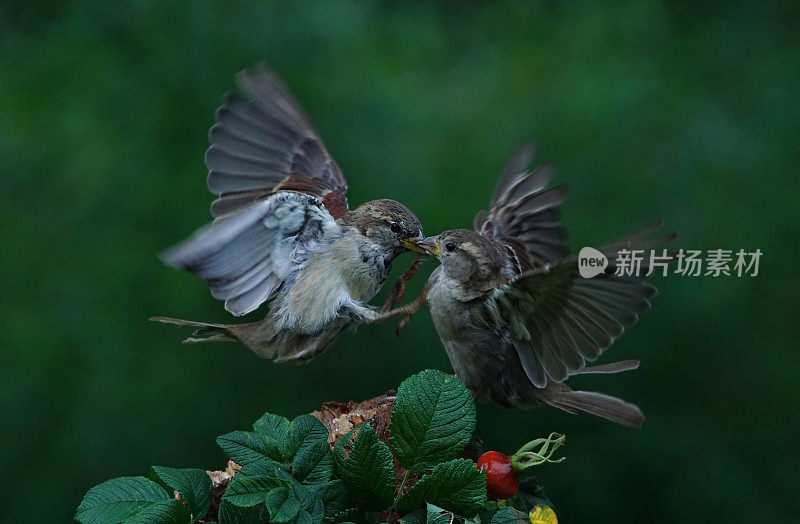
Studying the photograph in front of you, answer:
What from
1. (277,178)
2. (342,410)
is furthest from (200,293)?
(342,410)

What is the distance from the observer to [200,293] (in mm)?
3311

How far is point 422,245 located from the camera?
2.53m

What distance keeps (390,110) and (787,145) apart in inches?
60.2

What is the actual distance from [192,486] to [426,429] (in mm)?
460

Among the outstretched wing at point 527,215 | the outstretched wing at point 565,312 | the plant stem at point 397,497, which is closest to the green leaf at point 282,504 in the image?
the plant stem at point 397,497

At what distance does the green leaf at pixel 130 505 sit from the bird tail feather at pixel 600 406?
1.16m

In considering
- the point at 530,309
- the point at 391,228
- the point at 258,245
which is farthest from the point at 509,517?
the point at 258,245

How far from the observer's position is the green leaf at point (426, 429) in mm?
1782

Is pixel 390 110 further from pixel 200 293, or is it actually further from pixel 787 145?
pixel 787 145

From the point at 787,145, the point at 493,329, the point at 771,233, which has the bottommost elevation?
the point at 493,329

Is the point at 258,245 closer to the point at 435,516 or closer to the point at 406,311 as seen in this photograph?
the point at 406,311

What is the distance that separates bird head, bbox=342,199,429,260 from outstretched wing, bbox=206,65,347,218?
0.29 metres

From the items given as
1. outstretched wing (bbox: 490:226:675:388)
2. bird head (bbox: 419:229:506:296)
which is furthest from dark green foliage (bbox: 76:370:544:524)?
bird head (bbox: 419:229:506:296)

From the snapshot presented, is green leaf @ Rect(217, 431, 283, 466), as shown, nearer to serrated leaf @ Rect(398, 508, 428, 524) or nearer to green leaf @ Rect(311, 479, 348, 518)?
green leaf @ Rect(311, 479, 348, 518)
